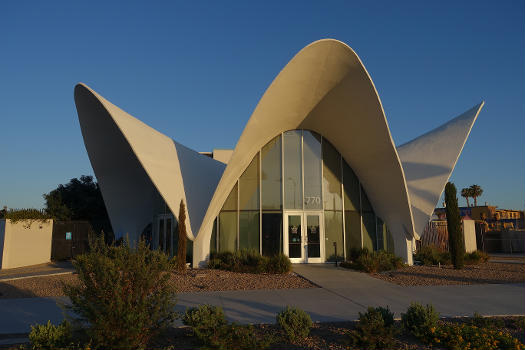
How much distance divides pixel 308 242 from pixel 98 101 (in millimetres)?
10115

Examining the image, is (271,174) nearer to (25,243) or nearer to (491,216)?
(25,243)

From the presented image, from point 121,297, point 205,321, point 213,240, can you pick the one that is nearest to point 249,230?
point 213,240

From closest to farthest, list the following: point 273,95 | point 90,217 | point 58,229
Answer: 1. point 273,95
2. point 58,229
3. point 90,217

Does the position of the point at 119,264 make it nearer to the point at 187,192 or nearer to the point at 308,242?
the point at 187,192

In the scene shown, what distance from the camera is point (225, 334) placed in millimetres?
5148

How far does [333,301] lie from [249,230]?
26.8 feet

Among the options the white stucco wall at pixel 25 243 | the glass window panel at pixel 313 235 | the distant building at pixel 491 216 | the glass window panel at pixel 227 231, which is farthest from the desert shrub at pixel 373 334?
the distant building at pixel 491 216

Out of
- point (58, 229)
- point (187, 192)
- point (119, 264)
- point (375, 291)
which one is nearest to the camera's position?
point (119, 264)

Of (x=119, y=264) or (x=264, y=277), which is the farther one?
(x=264, y=277)

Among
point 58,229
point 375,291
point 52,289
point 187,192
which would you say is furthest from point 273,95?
point 58,229

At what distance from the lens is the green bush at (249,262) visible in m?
12.8

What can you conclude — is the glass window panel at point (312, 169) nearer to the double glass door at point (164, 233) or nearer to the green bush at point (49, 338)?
the double glass door at point (164, 233)

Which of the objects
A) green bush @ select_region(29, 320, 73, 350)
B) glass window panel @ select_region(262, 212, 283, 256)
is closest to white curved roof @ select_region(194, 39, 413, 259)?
glass window panel @ select_region(262, 212, 283, 256)

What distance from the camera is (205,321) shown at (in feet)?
17.0
